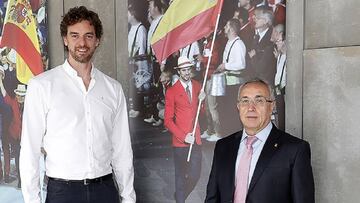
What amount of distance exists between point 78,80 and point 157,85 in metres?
0.92

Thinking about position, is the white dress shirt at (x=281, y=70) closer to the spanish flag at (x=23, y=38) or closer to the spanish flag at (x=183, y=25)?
the spanish flag at (x=183, y=25)

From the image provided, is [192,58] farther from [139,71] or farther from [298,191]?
[298,191]

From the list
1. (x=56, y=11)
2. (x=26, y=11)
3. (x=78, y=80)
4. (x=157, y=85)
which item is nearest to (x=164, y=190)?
(x=157, y=85)

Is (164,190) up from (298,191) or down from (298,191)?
down

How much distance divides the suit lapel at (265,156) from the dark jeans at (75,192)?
87cm

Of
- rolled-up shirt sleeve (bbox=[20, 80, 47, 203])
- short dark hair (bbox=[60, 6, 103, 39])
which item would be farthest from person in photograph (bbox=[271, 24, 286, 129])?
rolled-up shirt sleeve (bbox=[20, 80, 47, 203])

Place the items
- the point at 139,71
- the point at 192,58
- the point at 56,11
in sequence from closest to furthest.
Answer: the point at 192,58, the point at 139,71, the point at 56,11

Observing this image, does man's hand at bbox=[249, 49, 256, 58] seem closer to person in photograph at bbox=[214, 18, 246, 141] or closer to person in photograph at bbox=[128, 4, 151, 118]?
person in photograph at bbox=[214, 18, 246, 141]

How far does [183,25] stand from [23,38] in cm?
164

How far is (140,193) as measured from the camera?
11.2ft

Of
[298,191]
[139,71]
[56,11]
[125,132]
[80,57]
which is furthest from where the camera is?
[56,11]

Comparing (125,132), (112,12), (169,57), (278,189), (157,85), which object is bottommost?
(278,189)

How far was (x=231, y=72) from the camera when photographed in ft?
9.59

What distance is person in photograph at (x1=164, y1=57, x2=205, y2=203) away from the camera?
3.13 m
